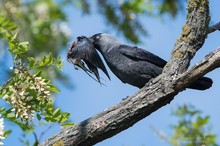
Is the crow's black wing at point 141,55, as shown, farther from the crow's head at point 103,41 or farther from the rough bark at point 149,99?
the rough bark at point 149,99

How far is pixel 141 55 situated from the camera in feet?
15.4

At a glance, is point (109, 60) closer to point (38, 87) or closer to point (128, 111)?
point (128, 111)

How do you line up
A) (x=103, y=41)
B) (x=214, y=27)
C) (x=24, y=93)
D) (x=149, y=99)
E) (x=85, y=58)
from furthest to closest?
(x=103, y=41) < (x=85, y=58) < (x=214, y=27) < (x=149, y=99) < (x=24, y=93)

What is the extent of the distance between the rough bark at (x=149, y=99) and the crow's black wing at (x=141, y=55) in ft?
2.26

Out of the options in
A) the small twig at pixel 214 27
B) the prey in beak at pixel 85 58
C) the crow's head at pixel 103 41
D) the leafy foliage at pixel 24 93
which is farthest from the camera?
the crow's head at pixel 103 41

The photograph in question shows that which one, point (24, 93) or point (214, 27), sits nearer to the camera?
point (24, 93)

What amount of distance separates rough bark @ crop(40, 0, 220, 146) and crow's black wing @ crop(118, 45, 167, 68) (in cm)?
69

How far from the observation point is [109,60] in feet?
15.5

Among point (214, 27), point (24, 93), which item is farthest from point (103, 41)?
point (24, 93)

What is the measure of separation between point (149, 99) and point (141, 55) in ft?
3.37

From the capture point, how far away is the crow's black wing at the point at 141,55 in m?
4.61

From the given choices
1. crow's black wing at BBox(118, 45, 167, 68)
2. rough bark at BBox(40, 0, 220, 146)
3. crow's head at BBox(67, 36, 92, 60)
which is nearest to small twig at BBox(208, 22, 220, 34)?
rough bark at BBox(40, 0, 220, 146)

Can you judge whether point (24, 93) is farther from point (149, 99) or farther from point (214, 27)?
point (214, 27)

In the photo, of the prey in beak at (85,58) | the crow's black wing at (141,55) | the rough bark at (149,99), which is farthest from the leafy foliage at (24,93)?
the crow's black wing at (141,55)
